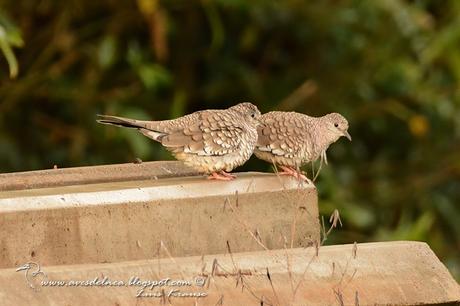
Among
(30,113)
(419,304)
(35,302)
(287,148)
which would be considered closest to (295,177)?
(287,148)

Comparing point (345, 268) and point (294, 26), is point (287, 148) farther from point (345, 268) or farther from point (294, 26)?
point (294, 26)

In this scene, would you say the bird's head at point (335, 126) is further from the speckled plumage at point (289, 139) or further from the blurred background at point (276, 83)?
the blurred background at point (276, 83)

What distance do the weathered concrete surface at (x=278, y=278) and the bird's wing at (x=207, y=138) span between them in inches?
32.7

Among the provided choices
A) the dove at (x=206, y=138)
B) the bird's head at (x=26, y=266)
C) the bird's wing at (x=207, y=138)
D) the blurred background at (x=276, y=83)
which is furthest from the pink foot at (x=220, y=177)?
the blurred background at (x=276, y=83)

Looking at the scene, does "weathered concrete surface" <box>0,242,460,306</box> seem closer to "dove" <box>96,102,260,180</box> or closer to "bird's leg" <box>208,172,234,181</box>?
"bird's leg" <box>208,172,234,181</box>

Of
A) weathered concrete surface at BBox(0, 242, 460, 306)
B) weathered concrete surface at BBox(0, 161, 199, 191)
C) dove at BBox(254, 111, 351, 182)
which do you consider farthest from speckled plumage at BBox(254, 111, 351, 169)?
weathered concrete surface at BBox(0, 242, 460, 306)

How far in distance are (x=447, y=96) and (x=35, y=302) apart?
7.46 meters

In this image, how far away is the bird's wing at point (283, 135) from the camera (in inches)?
231

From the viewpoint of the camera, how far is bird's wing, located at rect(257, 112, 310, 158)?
5875 mm

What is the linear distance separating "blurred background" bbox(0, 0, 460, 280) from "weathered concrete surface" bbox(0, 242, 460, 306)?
4583mm

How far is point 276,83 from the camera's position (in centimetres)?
1062

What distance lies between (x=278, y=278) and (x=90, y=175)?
1316 millimetres

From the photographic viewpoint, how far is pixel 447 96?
442 inches

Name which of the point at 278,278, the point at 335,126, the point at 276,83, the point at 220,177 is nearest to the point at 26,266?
the point at 278,278
